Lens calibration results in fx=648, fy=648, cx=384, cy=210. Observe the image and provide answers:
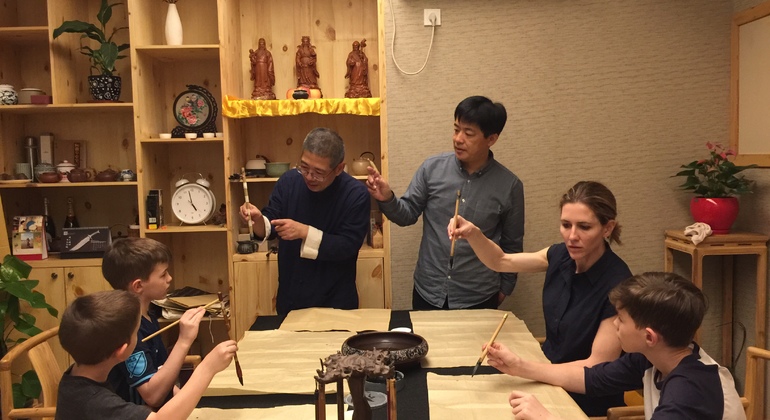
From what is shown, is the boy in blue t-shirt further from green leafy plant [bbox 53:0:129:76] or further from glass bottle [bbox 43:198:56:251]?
glass bottle [bbox 43:198:56:251]

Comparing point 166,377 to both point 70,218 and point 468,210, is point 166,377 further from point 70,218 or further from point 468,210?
point 70,218

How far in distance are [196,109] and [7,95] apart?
987 mm

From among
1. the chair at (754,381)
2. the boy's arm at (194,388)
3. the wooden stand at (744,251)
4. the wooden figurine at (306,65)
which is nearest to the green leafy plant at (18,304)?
the wooden figurine at (306,65)

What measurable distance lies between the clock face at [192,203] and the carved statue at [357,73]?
98 cm

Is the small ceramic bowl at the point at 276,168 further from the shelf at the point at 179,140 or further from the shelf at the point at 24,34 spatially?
the shelf at the point at 24,34

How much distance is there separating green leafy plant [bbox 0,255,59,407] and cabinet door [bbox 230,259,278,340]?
2.93ft

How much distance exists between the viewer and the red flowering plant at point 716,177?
336 centimetres

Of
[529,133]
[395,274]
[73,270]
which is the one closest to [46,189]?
[73,270]

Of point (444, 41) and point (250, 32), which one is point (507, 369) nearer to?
point (444, 41)

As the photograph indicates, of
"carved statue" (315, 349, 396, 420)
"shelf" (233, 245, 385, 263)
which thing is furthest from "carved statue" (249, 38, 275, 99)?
"carved statue" (315, 349, 396, 420)

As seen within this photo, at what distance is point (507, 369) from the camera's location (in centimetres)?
170

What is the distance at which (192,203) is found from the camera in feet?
12.0

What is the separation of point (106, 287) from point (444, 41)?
91.5 inches

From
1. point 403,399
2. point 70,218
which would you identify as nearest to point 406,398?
point 403,399
